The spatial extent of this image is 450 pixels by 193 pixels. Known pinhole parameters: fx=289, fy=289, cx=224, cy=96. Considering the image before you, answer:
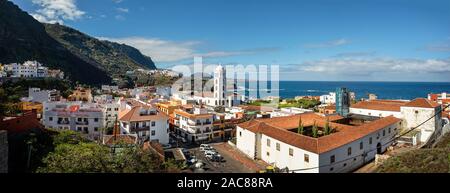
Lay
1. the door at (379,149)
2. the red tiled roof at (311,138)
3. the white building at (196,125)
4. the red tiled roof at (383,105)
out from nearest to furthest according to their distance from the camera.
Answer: the red tiled roof at (311,138) → the door at (379,149) → the red tiled roof at (383,105) → the white building at (196,125)

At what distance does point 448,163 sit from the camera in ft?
21.3

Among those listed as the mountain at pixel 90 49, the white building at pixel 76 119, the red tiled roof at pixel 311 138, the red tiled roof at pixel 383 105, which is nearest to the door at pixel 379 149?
the red tiled roof at pixel 311 138

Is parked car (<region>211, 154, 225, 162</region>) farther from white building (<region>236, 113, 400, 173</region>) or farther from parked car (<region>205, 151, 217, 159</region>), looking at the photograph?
white building (<region>236, 113, 400, 173</region>)

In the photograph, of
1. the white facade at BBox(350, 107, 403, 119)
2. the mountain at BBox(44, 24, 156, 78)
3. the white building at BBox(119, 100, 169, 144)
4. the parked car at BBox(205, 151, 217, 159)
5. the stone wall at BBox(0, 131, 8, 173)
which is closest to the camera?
the stone wall at BBox(0, 131, 8, 173)

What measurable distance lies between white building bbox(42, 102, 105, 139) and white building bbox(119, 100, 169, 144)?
236 cm

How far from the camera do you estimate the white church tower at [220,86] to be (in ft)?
131

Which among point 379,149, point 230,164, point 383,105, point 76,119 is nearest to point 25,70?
point 76,119

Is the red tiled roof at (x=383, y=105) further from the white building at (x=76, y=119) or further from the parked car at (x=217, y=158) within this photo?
the white building at (x=76, y=119)

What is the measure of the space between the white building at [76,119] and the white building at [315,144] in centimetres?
1168

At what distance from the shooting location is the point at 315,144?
12.6m

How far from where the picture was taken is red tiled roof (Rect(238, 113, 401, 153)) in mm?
12742

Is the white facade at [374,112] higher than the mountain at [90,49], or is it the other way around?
the mountain at [90,49]

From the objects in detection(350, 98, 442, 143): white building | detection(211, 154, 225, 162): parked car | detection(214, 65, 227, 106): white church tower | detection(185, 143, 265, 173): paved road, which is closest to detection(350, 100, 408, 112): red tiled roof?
detection(350, 98, 442, 143): white building

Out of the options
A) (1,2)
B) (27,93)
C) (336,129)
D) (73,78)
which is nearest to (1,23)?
(1,2)
